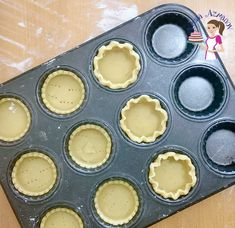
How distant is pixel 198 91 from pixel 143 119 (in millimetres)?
166

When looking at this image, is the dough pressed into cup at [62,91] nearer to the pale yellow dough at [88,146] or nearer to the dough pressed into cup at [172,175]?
the pale yellow dough at [88,146]

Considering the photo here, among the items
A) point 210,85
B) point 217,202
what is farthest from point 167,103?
point 217,202

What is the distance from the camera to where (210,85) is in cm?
133

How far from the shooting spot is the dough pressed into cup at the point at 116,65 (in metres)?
1.28

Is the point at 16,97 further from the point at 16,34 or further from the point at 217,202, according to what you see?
the point at 217,202

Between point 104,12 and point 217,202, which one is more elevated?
point 104,12

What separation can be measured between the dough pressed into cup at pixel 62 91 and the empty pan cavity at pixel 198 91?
26 cm

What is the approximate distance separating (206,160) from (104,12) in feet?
1.59

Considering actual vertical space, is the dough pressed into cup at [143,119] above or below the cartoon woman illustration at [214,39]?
below

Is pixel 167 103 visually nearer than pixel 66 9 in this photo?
Yes

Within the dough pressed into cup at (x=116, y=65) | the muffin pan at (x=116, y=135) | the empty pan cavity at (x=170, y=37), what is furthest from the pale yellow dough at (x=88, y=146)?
the empty pan cavity at (x=170, y=37)

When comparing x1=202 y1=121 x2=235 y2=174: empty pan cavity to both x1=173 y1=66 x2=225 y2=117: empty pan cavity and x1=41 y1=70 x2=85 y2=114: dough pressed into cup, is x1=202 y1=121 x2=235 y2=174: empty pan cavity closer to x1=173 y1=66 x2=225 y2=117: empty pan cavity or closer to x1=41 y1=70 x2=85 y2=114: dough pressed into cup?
x1=173 y1=66 x2=225 y2=117: empty pan cavity

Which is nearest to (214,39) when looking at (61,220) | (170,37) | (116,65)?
(170,37)

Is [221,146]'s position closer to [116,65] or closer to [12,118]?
[116,65]
